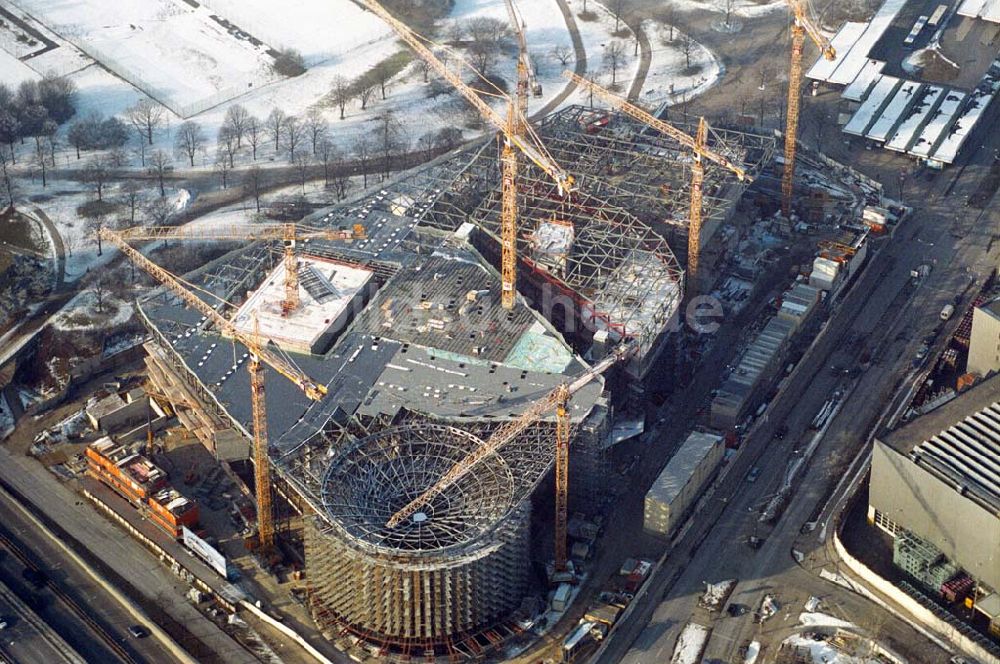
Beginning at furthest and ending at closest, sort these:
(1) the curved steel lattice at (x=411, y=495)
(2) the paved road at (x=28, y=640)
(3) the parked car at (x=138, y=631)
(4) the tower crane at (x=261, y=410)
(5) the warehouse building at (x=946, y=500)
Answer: (3) the parked car at (x=138, y=631) → (5) the warehouse building at (x=946, y=500) → (1) the curved steel lattice at (x=411, y=495) → (4) the tower crane at (x=261, y=410) → (2) the paved road at (x=28, y=640)

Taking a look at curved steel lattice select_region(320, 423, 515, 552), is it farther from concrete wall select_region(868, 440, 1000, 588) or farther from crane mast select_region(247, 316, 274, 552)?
concrete wall select_region(868, 440, 1000, 588)

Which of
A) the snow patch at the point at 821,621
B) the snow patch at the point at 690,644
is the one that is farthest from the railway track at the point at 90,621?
the snow patch at the point at 821,621

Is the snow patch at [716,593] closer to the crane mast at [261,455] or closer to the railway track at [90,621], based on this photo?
the crane mast at [261,455]

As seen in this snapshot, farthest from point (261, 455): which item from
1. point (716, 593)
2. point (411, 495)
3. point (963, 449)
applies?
point (963, 449)

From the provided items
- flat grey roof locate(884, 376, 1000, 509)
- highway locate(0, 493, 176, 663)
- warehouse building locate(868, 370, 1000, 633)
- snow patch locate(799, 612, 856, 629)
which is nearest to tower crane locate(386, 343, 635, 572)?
snow patch locate(799, 612, 856, 629)

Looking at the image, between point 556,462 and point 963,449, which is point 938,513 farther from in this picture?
point 556,462

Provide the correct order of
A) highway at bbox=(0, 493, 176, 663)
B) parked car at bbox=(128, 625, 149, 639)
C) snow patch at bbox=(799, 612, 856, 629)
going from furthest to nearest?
parked car at bbox=(128, 625, 149, 639)
snow patch at bbox=(799, 612, 856, 629)
highway at bbox=(0, 493, 176, 663)

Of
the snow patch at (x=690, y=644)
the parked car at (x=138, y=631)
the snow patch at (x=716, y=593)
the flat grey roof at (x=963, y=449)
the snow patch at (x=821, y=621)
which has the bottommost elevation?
the parked car at (x=138, y=631)
